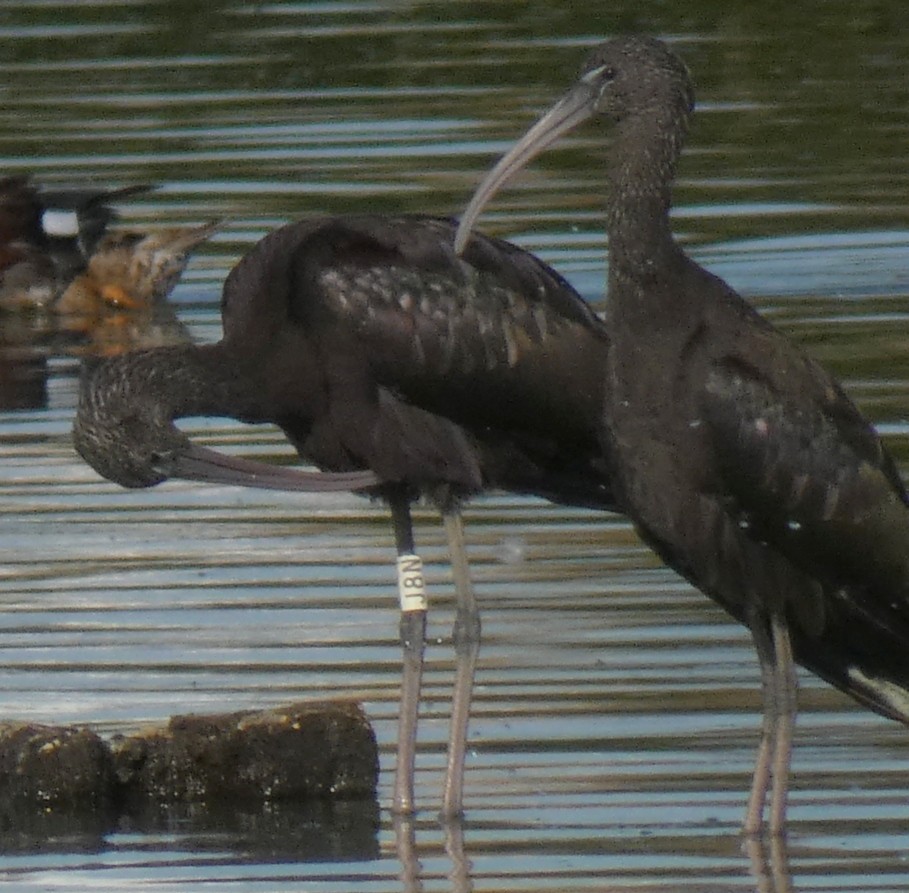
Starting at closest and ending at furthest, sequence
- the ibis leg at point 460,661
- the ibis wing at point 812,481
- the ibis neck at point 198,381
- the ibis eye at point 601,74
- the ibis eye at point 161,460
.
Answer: the ibis wing at point 812,481, the ibis eye at point 601,74, the ibis leg at point 460,661, the ibis eye at point 161,460, the ibis neck at point 198,381

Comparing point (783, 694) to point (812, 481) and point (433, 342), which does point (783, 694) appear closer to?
point (812, 481)

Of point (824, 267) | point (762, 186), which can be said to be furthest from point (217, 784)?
point (762, 186)

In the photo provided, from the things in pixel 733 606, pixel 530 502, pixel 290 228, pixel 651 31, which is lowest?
pixel 651 31

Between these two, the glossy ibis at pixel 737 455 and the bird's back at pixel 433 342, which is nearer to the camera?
the glossy ibis at pixel 737 455

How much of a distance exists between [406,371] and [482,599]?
1576 mm

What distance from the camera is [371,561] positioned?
1209 cm

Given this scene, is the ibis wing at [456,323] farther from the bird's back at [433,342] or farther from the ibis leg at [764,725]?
the ibis leg at [764,725]

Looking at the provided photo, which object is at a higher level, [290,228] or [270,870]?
[290,228]

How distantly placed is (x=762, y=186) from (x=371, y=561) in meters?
8.07

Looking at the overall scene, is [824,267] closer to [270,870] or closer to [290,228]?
[290,228]

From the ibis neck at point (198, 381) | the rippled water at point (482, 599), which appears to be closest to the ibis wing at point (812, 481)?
the rippled water at point (482, 599)

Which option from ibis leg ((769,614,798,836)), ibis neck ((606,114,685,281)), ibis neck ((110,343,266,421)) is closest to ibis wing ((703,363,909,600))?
ibis leg ((769,614,798,836))

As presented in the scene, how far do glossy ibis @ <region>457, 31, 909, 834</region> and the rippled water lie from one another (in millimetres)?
424

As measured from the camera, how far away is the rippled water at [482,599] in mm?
9148
